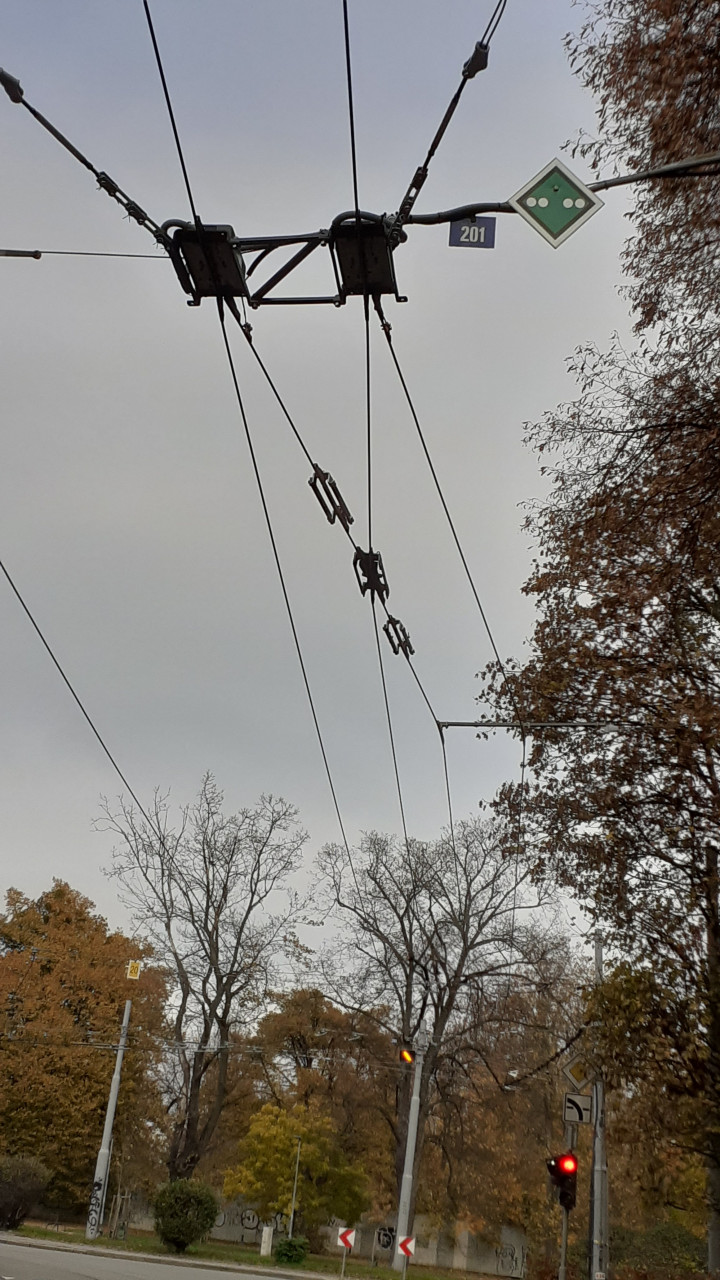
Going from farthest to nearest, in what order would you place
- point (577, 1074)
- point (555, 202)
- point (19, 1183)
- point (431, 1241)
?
point (431, 1241)
point (19, 1183)
point (577, 1074)
point (555, 202)

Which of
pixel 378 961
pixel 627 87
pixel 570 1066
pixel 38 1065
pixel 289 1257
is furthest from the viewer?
pixel 38 1065

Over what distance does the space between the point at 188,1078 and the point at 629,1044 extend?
24.9 metres

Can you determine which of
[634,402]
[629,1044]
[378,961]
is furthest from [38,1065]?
[634,402]

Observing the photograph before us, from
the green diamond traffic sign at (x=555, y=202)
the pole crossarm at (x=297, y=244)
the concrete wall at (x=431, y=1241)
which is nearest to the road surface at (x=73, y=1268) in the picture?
the pole crossarm at (x=297, y=244)

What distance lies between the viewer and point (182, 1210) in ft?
94.6

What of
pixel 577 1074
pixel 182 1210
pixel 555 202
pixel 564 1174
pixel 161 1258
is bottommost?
pixel 161 1258

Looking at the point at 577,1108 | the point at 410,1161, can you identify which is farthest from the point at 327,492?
the point at 410,1161

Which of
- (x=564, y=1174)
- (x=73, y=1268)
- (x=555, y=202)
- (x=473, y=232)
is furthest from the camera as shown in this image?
(x=73, y=1268)

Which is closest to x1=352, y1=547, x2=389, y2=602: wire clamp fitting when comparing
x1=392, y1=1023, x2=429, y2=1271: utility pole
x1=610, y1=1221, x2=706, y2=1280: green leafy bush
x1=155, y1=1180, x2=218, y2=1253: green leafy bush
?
x1=392, y1=1023, x2=429, y2=1271: utility pole

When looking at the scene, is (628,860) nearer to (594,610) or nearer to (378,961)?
(594,610)

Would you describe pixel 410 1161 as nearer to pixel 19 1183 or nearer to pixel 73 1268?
pixel 73 1268

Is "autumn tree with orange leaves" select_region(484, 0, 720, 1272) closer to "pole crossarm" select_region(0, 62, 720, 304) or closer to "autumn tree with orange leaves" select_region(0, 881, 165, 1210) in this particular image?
"pole crossarm" select_region(0, 62, 720, 304)

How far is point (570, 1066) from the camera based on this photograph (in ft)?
51.1

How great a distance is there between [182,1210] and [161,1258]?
7.91 feet
